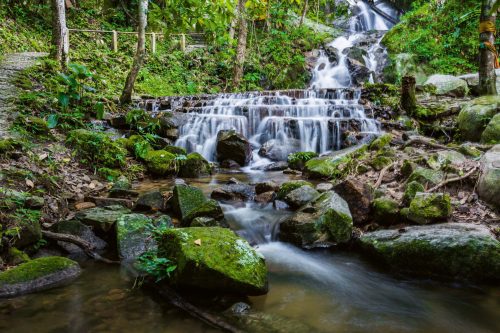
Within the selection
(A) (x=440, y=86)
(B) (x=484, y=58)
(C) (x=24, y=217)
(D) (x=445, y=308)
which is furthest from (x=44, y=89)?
(A) (x=440, y=86)

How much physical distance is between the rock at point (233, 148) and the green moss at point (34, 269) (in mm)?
6352

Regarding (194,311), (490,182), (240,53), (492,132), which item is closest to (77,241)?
(194,311)

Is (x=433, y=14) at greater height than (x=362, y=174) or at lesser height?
greater

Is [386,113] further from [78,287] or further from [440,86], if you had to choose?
[78,287]

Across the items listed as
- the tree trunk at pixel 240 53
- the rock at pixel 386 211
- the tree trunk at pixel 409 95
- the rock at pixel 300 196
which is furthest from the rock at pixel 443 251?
the tree trunk at pixel 240 53

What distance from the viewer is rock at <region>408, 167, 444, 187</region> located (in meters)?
5.16

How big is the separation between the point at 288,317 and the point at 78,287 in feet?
6.72

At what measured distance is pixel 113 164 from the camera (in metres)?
7.34

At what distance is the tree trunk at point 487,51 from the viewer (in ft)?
23.9

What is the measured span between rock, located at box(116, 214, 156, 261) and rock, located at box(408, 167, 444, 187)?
3.81 meters

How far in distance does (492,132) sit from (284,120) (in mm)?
5731

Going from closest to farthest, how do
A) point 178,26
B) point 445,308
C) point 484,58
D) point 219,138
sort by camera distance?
1. point 445,308
2. point 178,26
3. point 484,58
4. point 219,138

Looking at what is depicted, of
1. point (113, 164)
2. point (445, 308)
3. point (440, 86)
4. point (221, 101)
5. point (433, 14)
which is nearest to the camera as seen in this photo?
point (445, 308)

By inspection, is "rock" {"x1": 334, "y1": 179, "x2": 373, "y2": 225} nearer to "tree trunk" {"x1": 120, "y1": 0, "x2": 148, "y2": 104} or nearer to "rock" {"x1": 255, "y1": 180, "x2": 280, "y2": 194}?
"rock" {"x1": 255, "y1": 180, "x2": 280, "y2": 194}
